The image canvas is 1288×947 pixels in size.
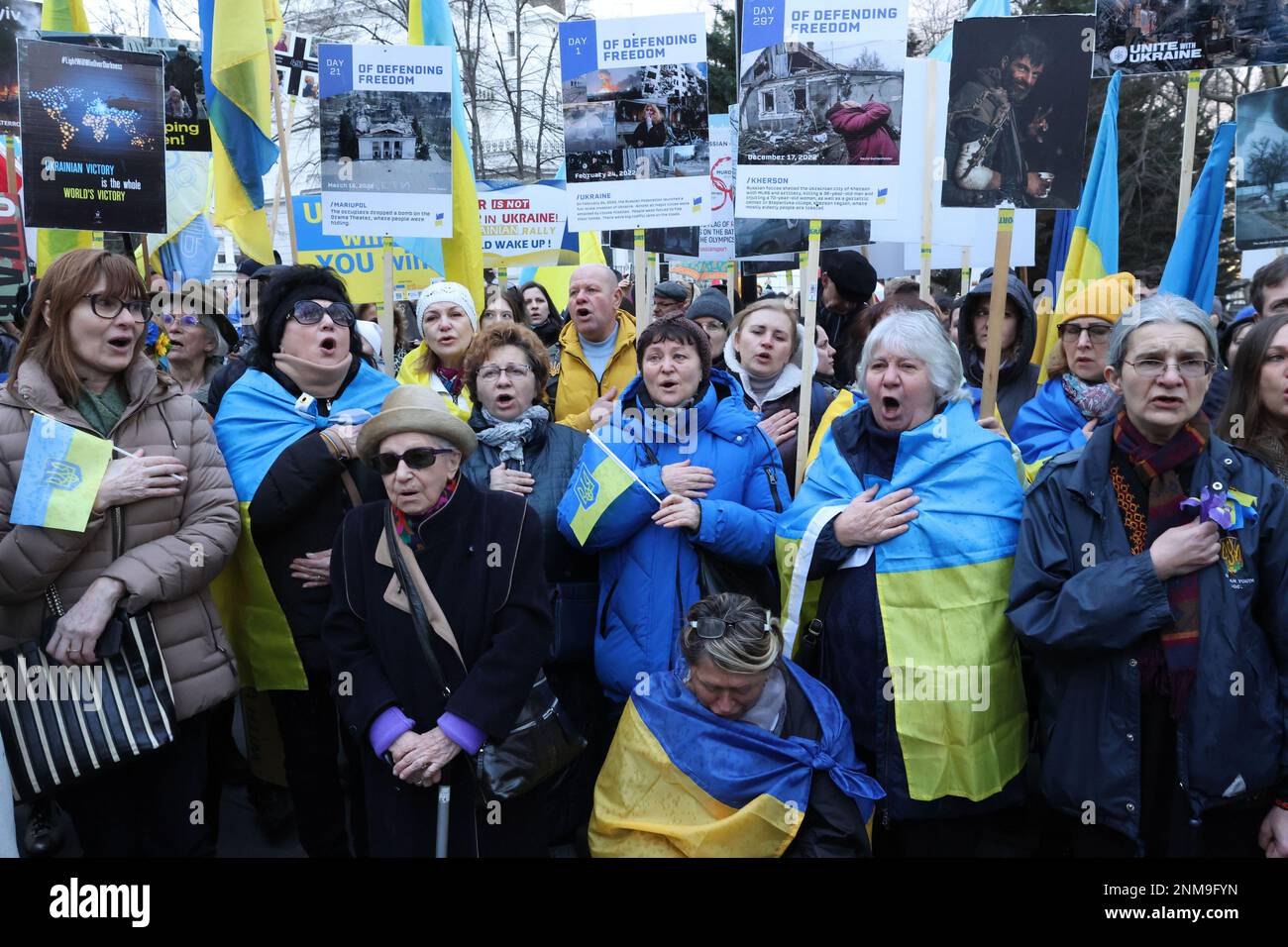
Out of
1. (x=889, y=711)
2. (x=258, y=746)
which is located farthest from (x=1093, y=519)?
(x=258, y=746)

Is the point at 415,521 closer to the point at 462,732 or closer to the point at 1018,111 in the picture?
the point at 462,732

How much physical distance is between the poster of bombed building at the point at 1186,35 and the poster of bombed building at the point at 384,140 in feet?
10.3

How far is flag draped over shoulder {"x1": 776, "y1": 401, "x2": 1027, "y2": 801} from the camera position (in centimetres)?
301

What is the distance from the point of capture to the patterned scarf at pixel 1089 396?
4004 mm

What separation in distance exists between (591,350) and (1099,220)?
3.38m

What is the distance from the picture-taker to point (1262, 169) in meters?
4.95

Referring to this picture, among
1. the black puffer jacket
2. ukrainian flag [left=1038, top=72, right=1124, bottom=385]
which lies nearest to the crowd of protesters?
the black puffer jacket

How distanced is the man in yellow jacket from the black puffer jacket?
167 centimetres

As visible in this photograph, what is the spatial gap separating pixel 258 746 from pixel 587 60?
325 cm

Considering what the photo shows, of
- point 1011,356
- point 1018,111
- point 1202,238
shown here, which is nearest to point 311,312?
point 1018,111

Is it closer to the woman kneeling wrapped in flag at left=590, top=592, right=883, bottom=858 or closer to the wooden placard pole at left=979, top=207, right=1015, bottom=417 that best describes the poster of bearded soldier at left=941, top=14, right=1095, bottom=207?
the wooden placard pole at left=979, top=207, right=1015, bottom=417
